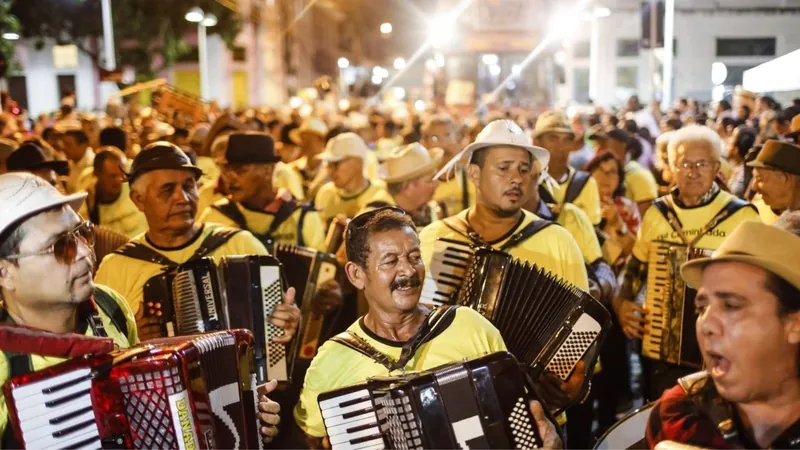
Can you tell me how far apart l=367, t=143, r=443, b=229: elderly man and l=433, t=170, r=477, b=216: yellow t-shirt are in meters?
0.92

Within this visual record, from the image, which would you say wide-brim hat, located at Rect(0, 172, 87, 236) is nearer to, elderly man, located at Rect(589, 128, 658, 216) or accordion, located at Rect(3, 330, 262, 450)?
accordion, located at Rect(3, 330, 262, 450)

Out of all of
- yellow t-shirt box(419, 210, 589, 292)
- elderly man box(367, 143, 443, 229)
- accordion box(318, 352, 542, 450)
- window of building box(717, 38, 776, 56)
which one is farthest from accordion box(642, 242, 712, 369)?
window of building box(717, 38, 776, 56)

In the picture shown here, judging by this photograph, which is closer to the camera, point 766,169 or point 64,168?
point 766,169

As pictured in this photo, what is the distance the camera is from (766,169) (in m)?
5.60

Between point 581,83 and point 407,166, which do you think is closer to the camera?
point 407,166

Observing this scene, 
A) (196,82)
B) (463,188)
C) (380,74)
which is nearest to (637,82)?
(196,82)

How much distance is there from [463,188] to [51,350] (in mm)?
5323

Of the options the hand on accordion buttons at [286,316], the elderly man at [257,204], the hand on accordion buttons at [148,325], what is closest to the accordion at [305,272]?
the elderly man at [257,204]

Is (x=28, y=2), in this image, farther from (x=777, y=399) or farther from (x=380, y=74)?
(x=380, y=74)

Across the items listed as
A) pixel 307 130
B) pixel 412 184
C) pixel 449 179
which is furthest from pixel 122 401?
pixel 307 130

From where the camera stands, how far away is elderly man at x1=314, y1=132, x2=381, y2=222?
8.29 metres

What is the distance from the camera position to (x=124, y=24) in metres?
33.9

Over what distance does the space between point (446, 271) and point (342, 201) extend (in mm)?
3885

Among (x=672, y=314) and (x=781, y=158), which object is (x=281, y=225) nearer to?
(x=672, y=314)
